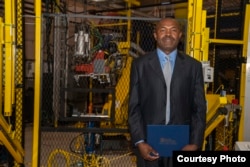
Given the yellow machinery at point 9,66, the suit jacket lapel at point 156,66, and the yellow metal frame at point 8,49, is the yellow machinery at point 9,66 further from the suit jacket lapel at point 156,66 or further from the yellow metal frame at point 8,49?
the suit jacket lapel at point 156,66

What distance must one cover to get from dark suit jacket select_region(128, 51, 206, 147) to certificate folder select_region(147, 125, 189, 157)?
87 mm

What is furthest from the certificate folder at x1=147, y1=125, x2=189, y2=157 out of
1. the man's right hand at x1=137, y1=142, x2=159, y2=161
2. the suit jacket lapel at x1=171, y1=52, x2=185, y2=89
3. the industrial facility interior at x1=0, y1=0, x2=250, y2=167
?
the industrial facility interior at x1=0, y1=0, x2=250, y2=167

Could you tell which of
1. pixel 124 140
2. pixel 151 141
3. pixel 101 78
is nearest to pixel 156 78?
pixel 151 141

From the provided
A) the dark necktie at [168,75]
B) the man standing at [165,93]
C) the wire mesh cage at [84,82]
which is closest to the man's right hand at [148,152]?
the man standing at [165,93]

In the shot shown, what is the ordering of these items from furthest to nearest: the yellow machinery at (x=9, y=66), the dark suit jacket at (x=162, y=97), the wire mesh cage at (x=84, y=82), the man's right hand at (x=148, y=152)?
the wire mesh cage at (x=84, y=82)
the yellow machinery at (x=9, y=66)
the dark suit jacket at (x=162, y=97)
the man's right hand at (x=148, y=152)

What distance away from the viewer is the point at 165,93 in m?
2.44

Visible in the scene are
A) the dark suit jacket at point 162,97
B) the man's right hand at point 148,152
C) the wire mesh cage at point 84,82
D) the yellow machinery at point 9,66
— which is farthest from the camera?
the wire mesh cage at point 84,82

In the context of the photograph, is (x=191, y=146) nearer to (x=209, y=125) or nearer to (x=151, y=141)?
(x=151, y=141)

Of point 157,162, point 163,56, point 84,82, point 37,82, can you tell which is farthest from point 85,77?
point 157,162

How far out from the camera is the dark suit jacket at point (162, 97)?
244 centimetres

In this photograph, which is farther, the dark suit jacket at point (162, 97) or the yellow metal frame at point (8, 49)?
the yellow metal frame at point (8, 49)

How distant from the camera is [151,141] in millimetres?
2375

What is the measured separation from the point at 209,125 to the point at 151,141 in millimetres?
1990

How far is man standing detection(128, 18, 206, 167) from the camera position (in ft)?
8.00
